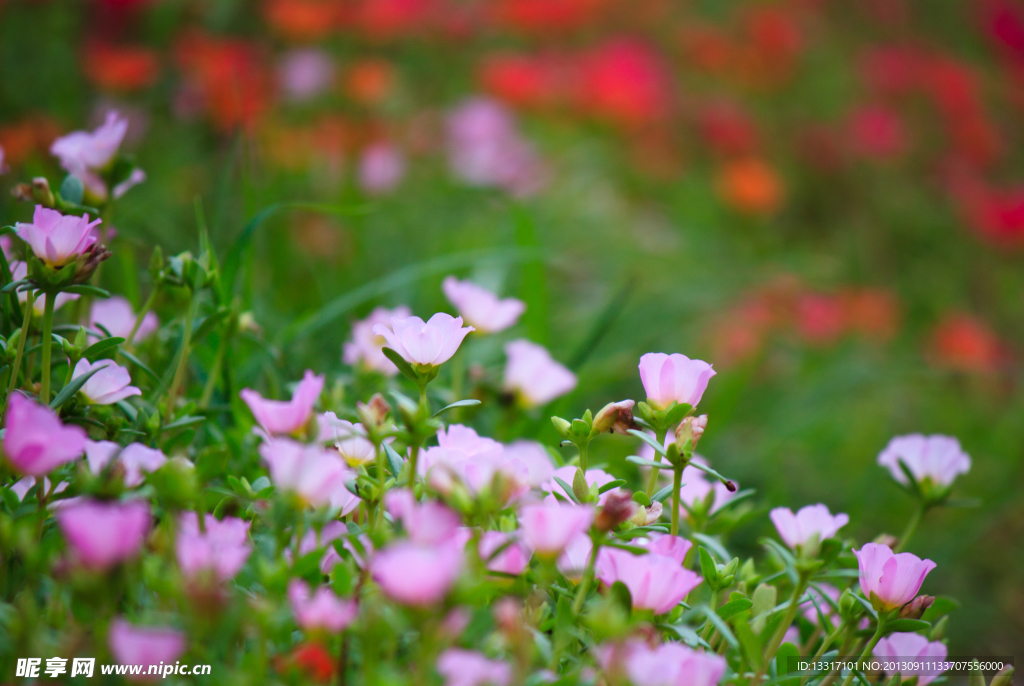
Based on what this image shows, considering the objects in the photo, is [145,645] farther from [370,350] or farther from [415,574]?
[370,350]

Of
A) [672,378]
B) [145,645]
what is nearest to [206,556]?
[145,645]

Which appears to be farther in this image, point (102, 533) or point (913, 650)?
point (913, 650)

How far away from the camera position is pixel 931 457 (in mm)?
712

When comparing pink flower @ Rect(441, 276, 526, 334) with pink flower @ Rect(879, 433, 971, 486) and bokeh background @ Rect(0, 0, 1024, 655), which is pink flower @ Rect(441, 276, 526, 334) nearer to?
bokeh background @ Rect(0, 0, 1024, 655)

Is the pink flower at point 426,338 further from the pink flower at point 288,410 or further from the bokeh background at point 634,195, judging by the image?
the bokeh background at point 634,195

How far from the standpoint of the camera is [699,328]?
7.11 feet

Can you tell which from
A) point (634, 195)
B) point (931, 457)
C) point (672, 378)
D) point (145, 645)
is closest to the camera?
point (145, 645)

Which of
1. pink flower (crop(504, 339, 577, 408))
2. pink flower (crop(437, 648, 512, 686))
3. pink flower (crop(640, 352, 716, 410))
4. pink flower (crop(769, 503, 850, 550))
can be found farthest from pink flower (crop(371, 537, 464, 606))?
pink flower (crop(504, 339, 577, 408))

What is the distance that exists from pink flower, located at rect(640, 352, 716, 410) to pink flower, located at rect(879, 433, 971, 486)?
265 millimetres

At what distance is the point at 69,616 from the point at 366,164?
61.8 inches

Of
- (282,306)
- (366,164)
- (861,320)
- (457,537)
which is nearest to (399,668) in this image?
(457,537)

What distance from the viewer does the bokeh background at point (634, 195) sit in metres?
1.35

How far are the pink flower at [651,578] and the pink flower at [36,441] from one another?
33 cm

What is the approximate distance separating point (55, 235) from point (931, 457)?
76 cm
